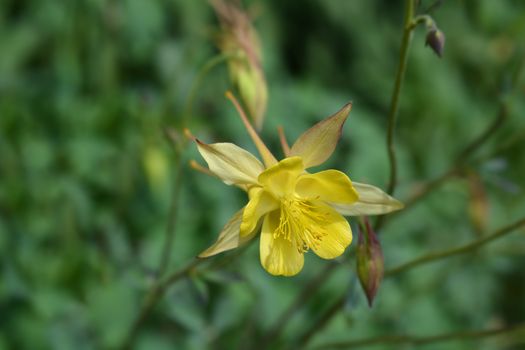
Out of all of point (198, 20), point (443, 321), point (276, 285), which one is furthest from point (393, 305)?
point (198, 20)

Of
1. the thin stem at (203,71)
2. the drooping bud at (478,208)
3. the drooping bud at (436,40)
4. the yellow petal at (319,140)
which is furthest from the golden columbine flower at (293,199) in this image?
the drooping bud at (478,208)

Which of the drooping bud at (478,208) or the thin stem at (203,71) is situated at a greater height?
the thin stem at (203,71)

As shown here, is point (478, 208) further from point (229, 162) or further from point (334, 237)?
point (229, 162)

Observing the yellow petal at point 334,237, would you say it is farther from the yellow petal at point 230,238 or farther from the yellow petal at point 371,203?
the yellow petal at point 230,238

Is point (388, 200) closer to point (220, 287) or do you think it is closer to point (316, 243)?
point (316, 243)

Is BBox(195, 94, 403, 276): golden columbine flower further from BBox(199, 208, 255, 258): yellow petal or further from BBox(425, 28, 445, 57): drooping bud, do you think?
BBox(425, 28, 445, 57): drooping bud

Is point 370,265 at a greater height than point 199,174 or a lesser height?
greater

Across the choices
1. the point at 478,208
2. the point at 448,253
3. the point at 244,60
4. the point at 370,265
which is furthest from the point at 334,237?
the point at 478,208
